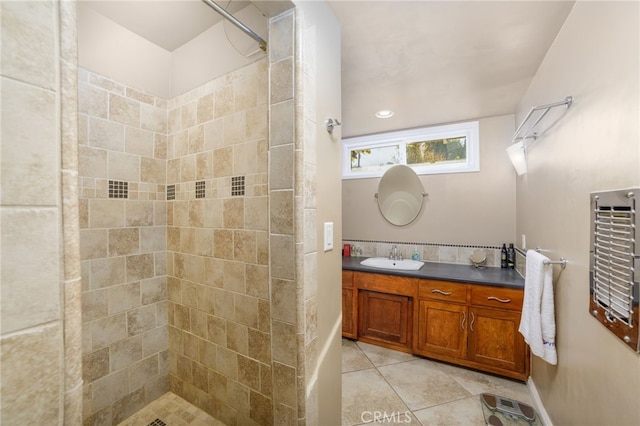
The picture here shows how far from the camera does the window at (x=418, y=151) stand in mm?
2930

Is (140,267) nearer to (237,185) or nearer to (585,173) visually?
(237,185)

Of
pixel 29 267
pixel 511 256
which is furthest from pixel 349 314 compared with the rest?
pixel 29 267

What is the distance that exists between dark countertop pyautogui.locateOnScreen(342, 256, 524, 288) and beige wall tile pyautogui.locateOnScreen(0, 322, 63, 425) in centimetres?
253

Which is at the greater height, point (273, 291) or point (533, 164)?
point (533, 164)

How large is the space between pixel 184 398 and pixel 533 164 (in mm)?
Answer: 3078

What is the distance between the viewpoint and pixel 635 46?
911 mm

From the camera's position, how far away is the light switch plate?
134 centimetres

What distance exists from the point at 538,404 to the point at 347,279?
175 centimetres

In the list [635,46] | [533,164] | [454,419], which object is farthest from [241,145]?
[454,419]

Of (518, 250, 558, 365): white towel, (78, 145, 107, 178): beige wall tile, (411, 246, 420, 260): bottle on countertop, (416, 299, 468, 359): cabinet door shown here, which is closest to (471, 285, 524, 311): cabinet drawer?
(416, 299, 468, 359): cabinet door

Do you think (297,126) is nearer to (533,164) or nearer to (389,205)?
(533,164)

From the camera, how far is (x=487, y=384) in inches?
87.1

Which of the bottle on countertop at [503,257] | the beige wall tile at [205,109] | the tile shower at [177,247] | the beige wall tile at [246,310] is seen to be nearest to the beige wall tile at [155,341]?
the tile shower at [177,247]

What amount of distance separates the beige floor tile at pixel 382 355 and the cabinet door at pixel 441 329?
175 millimetres
